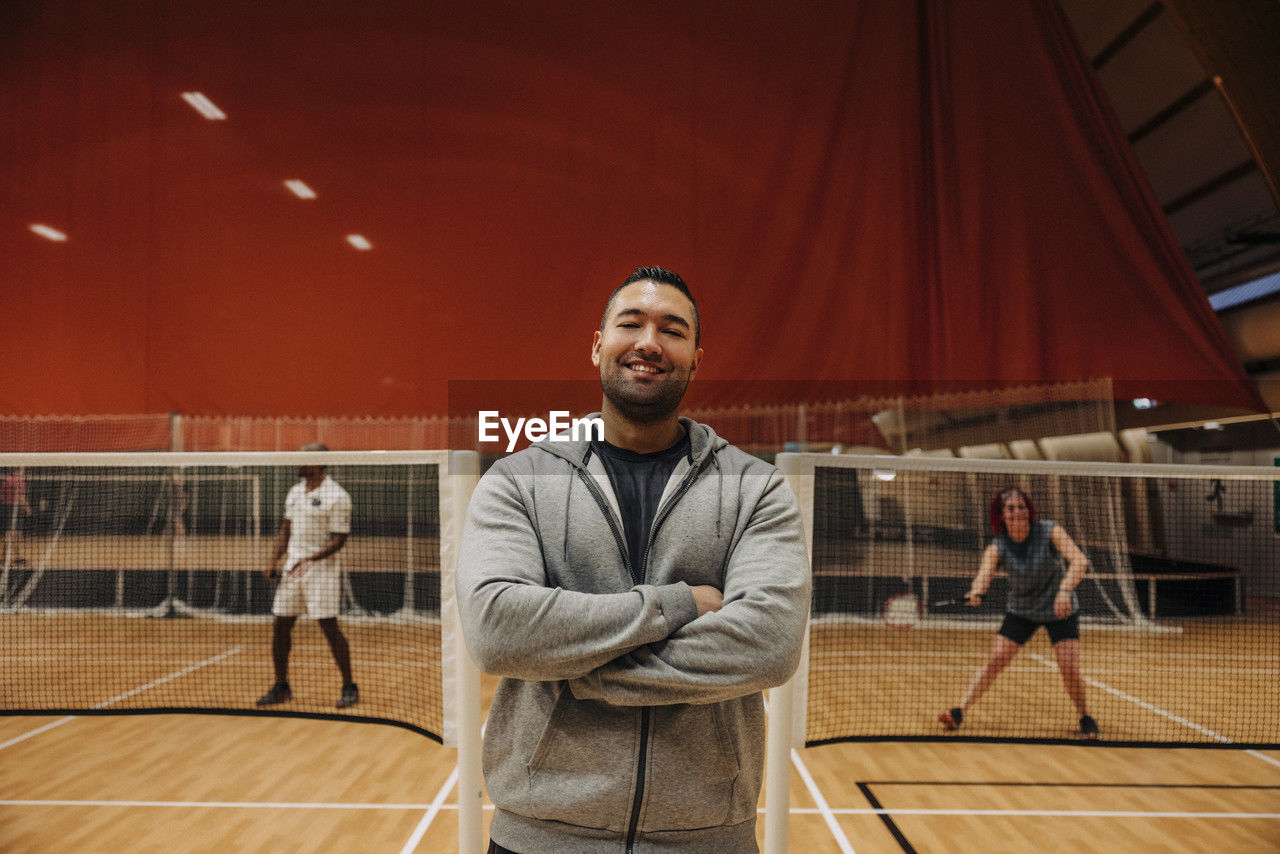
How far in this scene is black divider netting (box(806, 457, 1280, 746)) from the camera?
5.23 meters

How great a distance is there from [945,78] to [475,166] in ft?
4.89

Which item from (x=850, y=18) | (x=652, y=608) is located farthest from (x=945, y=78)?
(x=652, y=608)

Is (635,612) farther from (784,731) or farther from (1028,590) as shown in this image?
(1028,590)

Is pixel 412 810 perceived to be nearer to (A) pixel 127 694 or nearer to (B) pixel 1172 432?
(A) pixel 127 694

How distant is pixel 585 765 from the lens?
1.42 m

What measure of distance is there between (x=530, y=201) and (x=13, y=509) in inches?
362

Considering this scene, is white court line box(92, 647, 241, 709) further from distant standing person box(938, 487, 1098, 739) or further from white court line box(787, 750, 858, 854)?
distant standing person box(938, 487, 1098, 739)

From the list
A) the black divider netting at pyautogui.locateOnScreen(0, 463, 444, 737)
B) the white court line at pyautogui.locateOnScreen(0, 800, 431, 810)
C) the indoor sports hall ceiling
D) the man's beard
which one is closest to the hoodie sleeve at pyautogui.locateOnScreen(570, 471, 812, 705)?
the man's beard

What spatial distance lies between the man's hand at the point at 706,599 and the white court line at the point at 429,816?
2.63 meters

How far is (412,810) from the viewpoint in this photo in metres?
3.77

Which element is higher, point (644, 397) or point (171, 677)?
point (644, 397)

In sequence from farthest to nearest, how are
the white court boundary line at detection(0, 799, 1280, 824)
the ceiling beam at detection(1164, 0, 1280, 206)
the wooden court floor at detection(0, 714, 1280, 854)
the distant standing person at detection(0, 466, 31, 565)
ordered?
the distant standing person at detection(0, 466, 31, 565) → the white court boundary line at detection(0, 799, 1280, 824) → the wooden court floor at detection(0, 714, 1280, 854) → the ceiling beam at detection(1164, 0, 1280, 206)

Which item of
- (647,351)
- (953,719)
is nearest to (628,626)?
(647,351)

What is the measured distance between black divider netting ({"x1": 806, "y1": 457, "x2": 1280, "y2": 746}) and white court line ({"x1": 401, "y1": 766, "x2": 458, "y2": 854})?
227 cm
